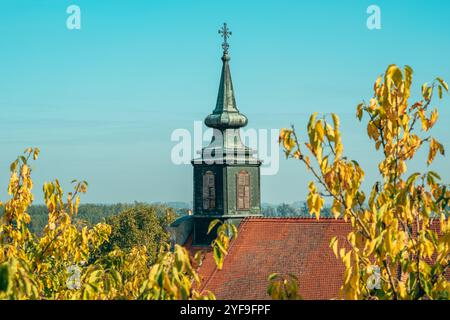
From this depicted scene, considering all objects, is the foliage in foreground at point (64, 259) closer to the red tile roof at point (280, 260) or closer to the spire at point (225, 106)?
the red tile roof at point (280, 260)

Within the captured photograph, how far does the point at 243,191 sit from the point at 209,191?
141cm

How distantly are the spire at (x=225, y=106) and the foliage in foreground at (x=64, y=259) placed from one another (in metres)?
19.6

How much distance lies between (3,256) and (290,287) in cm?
438

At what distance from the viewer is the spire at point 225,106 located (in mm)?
34219

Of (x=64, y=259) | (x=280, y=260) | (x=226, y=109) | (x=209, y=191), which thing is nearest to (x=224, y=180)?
(x=209, y=191)

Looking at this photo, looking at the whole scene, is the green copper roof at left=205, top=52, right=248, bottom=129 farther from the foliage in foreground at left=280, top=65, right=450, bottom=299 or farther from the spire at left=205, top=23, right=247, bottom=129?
the foliage in foreground at left=280, top=65, right=450, bottom=299

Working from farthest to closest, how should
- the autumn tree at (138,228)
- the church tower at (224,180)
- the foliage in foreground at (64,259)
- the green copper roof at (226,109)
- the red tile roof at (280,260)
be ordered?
the autumn tree at (138,228) < the green copper roof at (226,109) < the church tower at (224,180) < the red tile roof at (280,260) < the foliage in foreground at (64,259)

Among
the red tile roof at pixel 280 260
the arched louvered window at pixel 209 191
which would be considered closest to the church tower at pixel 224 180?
the arched louvered window at pixel 209 191

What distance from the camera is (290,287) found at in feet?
28.1

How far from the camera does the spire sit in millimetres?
34219

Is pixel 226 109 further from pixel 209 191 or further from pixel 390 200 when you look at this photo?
pixel 390 200

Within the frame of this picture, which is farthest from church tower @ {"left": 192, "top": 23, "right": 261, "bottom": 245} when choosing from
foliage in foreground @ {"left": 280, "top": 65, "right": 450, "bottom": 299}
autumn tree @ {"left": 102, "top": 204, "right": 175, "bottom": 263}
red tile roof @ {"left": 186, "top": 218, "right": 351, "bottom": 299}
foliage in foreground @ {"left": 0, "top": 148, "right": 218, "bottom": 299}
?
autumn tree @ {"left": 102, "top": 204, "right": 175, "bottom": 263}

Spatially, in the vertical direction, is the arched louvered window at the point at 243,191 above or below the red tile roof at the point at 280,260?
above

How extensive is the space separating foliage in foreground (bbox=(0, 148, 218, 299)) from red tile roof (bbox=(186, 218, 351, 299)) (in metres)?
12.1
